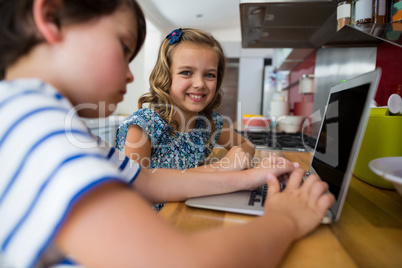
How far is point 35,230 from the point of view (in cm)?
30

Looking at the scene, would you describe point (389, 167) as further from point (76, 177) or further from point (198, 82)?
point (198, 82)

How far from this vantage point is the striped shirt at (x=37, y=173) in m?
0.29

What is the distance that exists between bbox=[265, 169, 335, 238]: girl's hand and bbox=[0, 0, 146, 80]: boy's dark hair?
1.39 ft

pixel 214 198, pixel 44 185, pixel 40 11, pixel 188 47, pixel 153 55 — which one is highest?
pixel 153 55

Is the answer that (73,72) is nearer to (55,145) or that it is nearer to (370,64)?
(55,145)

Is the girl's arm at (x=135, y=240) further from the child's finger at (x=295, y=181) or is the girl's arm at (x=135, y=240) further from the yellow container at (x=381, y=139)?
the yellow container at (x=381, y=139)

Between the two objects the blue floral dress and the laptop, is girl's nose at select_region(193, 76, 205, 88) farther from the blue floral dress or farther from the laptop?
the laptop

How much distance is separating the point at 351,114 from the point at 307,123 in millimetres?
1922

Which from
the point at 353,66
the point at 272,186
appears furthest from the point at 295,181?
the point at 353,66

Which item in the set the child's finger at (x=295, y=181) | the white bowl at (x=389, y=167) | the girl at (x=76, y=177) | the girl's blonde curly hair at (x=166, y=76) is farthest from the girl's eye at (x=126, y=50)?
the girl's blonde curly hair at (x=166, y=76)

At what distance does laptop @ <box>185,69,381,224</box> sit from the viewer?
488 mm

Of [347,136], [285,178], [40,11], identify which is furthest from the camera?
[285,178]

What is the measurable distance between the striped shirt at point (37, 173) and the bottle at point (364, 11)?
37.4 inches

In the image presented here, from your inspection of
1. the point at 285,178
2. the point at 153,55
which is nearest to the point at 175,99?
the point at 285,178
